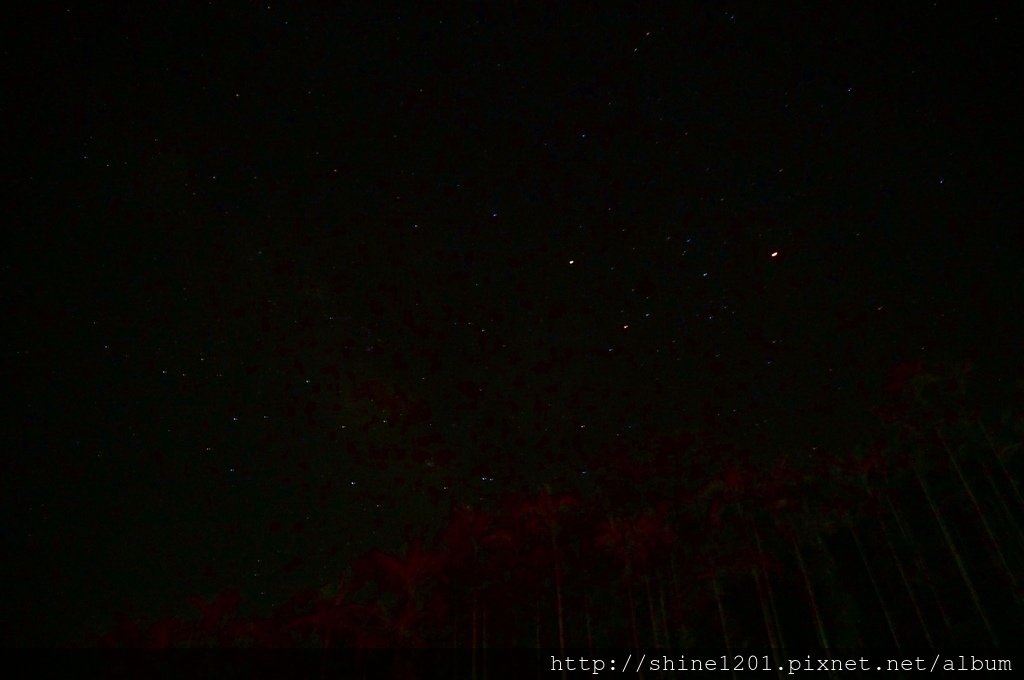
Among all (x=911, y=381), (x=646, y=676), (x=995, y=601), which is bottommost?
(x=646, y=676)

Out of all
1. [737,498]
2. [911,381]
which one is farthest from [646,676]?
[911,381]

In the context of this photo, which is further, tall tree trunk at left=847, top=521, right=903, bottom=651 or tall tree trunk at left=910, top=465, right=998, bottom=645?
tall tree trunk at left=847, top=521, right=903, bottom=651

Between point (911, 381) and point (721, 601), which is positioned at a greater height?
point (911, 381)

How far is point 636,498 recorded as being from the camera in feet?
Result: 85.8

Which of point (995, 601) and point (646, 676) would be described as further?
point (646, 676)

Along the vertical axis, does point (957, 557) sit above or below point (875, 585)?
above

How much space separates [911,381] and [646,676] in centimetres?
1497

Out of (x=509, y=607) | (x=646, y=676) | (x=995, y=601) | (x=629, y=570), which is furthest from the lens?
(x=509, y=607)

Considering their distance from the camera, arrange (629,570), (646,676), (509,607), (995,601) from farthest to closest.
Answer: (509,607) < (629,570) < (646,676) < (995,601)

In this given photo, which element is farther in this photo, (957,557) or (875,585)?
(875,585)

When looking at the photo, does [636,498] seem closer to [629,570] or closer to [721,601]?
[629,570]

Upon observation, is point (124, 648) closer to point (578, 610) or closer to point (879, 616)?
point (578, 610)

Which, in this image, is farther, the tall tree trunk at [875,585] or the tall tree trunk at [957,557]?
the tall tree trunk at [875,585]

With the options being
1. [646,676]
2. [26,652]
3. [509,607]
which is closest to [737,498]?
[646,676]
